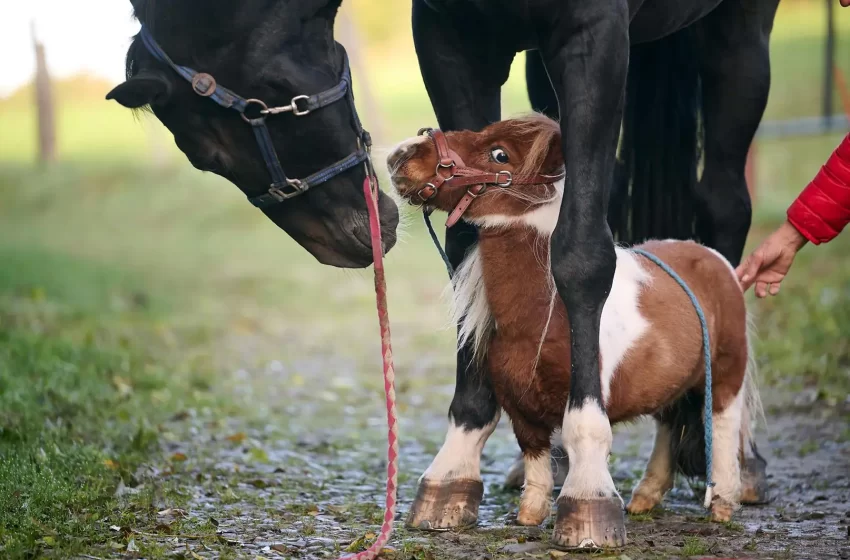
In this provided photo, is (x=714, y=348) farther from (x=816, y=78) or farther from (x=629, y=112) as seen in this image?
(x=816, y=78)

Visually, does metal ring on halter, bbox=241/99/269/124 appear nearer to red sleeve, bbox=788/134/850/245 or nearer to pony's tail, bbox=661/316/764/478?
pony's tail, bbox=661/316/764/478

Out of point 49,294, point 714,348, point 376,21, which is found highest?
point 376,21

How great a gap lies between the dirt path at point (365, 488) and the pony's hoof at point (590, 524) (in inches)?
1.9

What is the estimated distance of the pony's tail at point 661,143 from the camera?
159 inches

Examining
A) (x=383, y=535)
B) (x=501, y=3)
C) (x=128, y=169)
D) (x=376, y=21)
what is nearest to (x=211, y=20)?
(x=501, y=3)

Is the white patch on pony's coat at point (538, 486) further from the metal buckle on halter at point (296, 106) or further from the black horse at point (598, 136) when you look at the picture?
the metal buckle on halter at point (296, 106)

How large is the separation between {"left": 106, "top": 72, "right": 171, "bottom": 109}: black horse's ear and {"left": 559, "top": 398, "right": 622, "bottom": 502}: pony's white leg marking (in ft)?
4.79

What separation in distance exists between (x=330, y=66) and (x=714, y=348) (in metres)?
1.57

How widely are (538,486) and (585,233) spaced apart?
846 millimetres

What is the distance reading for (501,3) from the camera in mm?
2988

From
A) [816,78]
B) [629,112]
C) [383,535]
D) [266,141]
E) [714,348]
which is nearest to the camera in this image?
[383,535]

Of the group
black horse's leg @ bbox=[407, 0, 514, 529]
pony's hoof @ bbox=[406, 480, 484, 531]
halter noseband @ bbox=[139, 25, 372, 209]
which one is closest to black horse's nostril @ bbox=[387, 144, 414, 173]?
halter noseband @ bbox=[139, 25, 372, 209]

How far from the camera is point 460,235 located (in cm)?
336

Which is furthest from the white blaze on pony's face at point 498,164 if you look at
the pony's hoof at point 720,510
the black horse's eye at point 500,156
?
the pony's hoof at point 720,510
